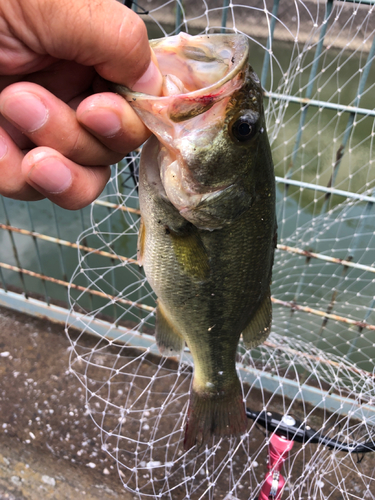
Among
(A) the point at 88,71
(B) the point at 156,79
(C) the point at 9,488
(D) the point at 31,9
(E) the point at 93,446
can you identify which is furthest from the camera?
(E) the point at 93,446

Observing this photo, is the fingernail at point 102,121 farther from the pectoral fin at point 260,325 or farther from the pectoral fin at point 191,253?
the pectoral fin at point 260,325

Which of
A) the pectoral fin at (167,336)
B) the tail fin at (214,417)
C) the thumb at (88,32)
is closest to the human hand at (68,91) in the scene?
the thumb at (88,32)

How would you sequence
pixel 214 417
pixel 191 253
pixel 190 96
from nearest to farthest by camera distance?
pixel 190 96 < pixel 191 253 < pixel 214 417

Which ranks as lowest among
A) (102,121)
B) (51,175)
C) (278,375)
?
(278,375)

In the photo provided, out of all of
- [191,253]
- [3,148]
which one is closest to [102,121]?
[3,148]

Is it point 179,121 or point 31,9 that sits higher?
point 31,9

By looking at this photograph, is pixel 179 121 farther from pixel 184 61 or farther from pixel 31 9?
pixel 31 9

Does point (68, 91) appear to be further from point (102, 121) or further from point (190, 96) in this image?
point (190, 96)

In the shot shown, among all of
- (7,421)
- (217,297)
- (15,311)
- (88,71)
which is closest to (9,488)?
(7,421)
